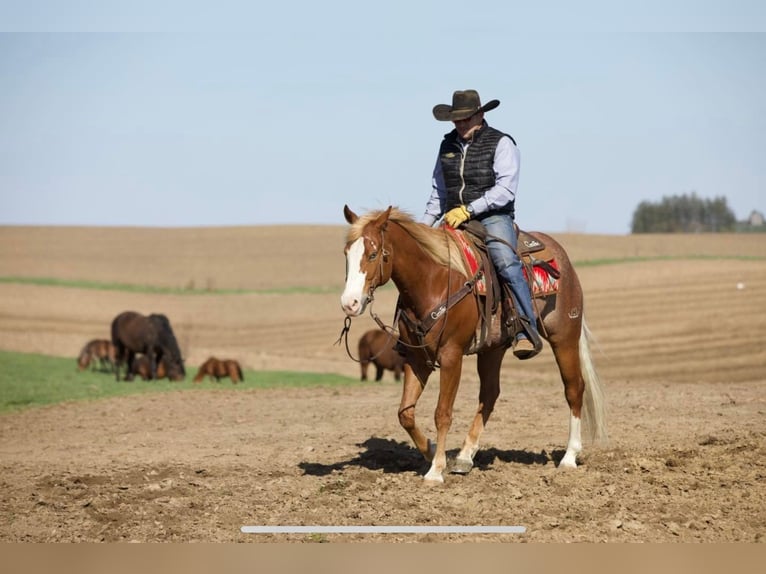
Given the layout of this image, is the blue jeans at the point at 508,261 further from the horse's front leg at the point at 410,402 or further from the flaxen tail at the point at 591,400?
the horse's front leg at the point at 410,402

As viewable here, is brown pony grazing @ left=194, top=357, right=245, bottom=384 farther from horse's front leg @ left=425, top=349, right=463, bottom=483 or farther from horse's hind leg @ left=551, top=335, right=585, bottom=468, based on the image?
horse's front leg @ left=425, top=349, right=463, bottom=483

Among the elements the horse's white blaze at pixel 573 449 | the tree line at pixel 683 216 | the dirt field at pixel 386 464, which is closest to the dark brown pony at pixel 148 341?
the dirt field at pixel 386 464

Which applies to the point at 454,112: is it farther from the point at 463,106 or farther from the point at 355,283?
the point at 355,283

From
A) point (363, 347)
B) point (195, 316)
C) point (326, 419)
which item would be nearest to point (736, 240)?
point (195, 316)

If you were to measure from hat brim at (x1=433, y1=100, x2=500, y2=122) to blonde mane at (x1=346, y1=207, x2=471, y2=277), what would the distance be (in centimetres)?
94

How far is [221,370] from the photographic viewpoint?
2662 centimetres

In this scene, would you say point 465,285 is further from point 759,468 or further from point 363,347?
point 363,347

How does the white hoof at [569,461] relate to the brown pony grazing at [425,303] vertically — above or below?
below

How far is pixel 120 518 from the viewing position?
7773mm

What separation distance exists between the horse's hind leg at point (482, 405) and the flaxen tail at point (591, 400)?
2.83 feet

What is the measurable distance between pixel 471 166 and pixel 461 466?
262 centimetres

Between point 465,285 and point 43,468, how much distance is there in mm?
5031

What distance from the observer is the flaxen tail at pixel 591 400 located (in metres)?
9.93

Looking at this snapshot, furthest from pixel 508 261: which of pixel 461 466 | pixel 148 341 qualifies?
pixel 148 341
